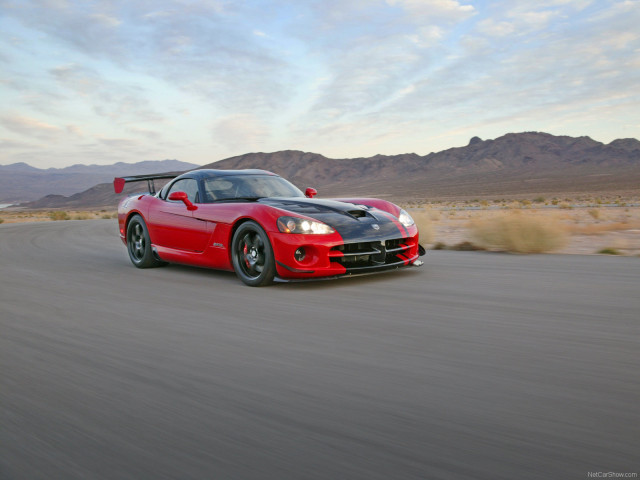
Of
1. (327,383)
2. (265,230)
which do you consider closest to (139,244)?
(265,230)

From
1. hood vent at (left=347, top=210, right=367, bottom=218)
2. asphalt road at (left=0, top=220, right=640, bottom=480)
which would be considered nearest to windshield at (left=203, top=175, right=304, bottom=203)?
hood vent at (left=347, top=210, right=367, bottom=218)

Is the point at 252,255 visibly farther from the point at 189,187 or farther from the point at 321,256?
the point at 189,187

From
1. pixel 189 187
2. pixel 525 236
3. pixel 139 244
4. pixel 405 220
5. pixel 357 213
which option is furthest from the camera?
pixel 525 236

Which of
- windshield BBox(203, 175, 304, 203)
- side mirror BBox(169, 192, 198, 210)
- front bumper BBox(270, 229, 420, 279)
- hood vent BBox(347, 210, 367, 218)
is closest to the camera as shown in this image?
front bumper BBox(270, 229, 420, 279)

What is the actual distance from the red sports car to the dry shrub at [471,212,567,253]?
120 inches

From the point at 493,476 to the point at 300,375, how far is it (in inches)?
53.1

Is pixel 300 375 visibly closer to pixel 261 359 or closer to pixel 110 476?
pixel 261 359

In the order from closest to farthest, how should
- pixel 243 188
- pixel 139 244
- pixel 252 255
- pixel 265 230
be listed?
pixel 265 230 < pixel 252 255 < pixel 243 188 < pixel 139 244

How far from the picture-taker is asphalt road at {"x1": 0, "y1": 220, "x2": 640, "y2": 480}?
2.22 meters

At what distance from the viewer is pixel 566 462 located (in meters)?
2.13

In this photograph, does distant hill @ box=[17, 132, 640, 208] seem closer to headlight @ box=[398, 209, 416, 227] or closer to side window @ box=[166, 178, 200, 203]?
side window @ box=[166, 178, 200, 203]

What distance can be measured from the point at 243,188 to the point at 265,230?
1.38m

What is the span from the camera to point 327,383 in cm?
307

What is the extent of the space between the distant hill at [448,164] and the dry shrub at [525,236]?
113 metres
